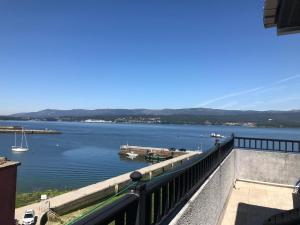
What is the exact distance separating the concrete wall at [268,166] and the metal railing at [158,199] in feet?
25.5

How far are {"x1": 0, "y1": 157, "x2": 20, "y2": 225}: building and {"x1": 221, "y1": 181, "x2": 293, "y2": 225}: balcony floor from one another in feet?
18.6

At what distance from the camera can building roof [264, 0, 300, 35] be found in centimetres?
509

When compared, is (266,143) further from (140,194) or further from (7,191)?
(140,194)

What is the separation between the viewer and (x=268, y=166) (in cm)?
1358

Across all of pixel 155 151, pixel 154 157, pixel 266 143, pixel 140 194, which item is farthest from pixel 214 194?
pixel 155 151

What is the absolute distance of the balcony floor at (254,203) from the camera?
8945mm

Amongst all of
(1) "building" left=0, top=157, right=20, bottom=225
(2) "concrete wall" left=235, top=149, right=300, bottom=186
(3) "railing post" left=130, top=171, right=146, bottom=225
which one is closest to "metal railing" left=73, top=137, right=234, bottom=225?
(3) "railing post" left=130, top=171, right=146, bottom=225

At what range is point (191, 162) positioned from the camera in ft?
16.8

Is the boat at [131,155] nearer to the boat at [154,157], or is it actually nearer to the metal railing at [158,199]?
the boat at [154,157]

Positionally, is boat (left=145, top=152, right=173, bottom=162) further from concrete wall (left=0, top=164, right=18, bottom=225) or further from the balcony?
concrete wall (left=0, top=164, right=18, bottom=225)

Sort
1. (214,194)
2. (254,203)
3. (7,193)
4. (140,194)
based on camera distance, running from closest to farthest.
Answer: (140,194) → (214,194) → (7,193) → (254,203)

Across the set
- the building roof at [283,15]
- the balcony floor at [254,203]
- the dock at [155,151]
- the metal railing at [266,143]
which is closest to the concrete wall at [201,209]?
the balcony floor at [254,203]

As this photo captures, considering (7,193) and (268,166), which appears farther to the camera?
(268,166)

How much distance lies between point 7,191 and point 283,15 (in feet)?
24.5
